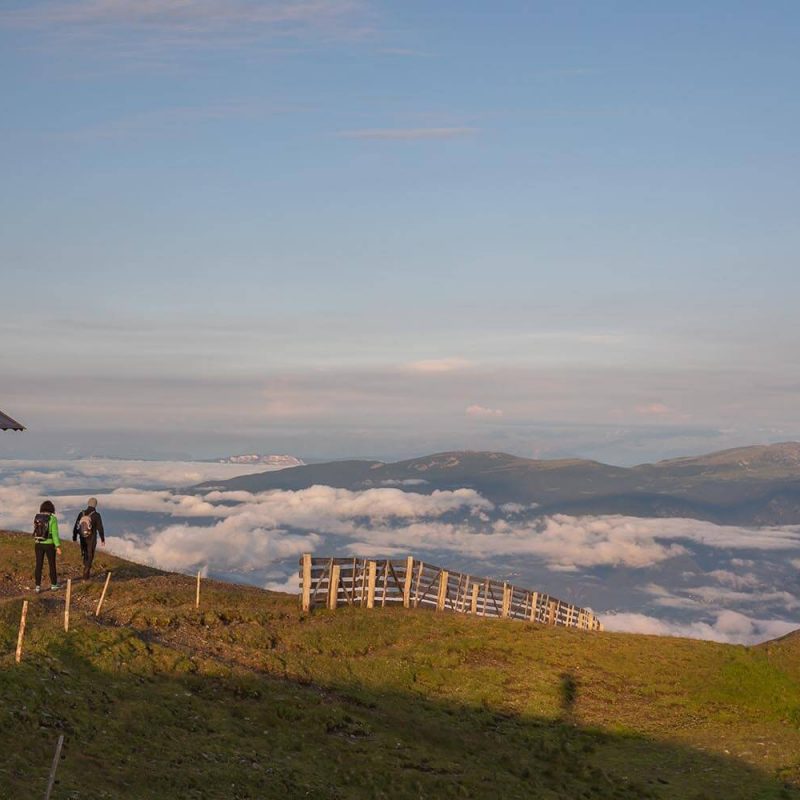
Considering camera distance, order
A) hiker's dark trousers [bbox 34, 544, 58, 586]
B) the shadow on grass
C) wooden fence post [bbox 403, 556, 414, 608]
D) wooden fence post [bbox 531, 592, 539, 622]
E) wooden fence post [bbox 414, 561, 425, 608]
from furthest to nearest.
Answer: wooden fence post [bbox 531, 592, 539, 622] < wooden fence post [bbox 414, 561, 425, 608] < wooden fence post [bbox 403, 556, 414, 608] < hiker's dark trousers [bbox 34, 544, 58, 586] < the shadow on grass

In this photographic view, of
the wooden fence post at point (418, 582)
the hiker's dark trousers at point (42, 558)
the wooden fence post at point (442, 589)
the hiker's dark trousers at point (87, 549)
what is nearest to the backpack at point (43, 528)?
the hiker's dark trousers at point (42, 558)

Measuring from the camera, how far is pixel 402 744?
2750cm

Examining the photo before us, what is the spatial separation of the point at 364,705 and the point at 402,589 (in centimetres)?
1268

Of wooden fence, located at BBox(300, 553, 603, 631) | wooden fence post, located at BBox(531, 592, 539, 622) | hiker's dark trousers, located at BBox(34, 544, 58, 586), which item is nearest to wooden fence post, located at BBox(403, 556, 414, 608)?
wooden fence, located at BBox(300, 553, 603, 631)

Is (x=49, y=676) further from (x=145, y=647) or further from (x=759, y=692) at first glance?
(x=759, y=692)

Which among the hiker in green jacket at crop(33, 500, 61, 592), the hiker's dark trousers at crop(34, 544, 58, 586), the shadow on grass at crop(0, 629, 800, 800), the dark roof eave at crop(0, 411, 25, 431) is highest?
the dark roof eave at crop(0, 411, 25, 431)

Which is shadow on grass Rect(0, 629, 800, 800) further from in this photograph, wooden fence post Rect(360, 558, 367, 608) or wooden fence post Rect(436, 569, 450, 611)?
wooden fence post Rect(436, 569, 450, 611)

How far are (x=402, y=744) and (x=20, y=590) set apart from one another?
18612mm

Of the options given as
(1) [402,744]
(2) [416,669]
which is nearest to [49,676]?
(1) [402,744]

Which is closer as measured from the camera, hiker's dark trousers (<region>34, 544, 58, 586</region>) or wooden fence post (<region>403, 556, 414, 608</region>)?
hiker's dark trousers (<region>34, 544, 58, 586</region>)

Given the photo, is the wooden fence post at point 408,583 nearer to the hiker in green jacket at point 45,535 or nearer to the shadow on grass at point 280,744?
the shadow on grass at point 280,744

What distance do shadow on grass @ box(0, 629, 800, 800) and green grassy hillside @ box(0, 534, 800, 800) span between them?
0.22ft

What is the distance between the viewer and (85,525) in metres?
38.9

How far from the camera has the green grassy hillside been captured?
75.7 ft
